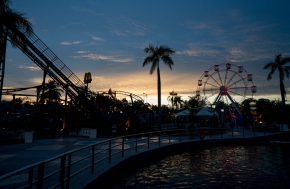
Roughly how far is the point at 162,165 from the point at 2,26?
14.9 meters

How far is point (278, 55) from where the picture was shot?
44875 mm

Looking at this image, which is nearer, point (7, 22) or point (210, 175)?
point (210, 175)

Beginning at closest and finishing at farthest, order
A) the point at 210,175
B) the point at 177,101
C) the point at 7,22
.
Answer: the point at 210,175 < the point at 7,22 < the point at 177,101

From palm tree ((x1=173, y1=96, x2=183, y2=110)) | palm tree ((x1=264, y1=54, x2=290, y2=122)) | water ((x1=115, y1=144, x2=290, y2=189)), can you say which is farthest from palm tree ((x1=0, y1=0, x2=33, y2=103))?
palm tree ((x1=173, y1=96, x2=183, y2=110))

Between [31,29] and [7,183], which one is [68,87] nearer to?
[31,29]

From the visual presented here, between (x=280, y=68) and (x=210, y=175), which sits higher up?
(x=280, y=68)

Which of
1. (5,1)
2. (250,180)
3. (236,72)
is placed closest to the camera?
(250,180)

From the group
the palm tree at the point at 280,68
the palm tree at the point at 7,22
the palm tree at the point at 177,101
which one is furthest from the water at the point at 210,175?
the palm tree at the point at 177,101

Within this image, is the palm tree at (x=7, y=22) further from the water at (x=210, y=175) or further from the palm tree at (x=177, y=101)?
the palm tree at (x=177, y=101)

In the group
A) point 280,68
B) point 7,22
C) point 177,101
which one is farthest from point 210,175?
point 177,101

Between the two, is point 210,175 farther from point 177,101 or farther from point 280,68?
point 177,101

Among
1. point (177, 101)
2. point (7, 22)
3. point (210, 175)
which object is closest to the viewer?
point (210, 175)

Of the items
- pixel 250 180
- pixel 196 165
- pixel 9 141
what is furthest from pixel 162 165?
pixel 9 141

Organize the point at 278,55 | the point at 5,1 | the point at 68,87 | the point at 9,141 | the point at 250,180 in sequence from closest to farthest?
the point at 250,180 < the point at 5,1 < the point at 9,141 < the point at 68,87 < the point at 278,55
